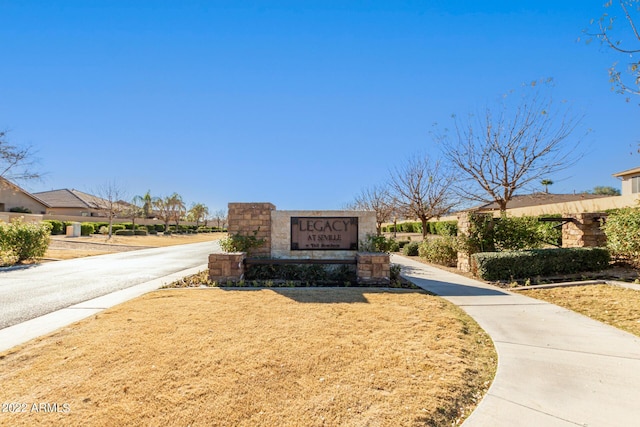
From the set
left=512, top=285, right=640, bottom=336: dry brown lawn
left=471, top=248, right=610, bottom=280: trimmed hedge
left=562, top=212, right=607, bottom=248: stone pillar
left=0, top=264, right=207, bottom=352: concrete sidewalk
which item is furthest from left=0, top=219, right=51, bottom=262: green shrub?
left=562, top=212, right=607, bottom=248: stone pillar

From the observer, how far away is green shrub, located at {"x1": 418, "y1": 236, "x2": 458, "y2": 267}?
39.7 ft

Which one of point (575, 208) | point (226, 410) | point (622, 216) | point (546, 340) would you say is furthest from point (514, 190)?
point (226, 410)

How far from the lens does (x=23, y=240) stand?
13.0 meters

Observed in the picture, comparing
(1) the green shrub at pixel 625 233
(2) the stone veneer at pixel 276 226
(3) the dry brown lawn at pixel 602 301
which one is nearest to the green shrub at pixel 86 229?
(2) the stone veneer at pixel 276 226

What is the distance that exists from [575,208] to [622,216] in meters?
12.4

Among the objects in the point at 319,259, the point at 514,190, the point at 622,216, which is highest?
the point at 514,190

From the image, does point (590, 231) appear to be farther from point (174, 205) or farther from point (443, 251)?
point (174, 205)

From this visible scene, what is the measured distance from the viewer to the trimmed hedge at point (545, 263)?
26.9 feet

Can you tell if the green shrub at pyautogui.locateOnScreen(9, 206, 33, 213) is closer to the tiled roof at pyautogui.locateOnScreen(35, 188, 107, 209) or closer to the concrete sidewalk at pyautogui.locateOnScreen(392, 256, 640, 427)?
the tiled roof at pyautogui.locateOnScreen(35, 188, 107, 209)

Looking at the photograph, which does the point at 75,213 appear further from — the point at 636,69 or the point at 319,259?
the point at 636,69

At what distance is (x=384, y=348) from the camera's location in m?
3.80

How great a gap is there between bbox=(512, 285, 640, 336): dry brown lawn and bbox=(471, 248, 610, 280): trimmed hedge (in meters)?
1.08

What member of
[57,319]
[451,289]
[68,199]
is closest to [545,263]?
[451,289]

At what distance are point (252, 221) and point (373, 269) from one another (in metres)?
3.76
